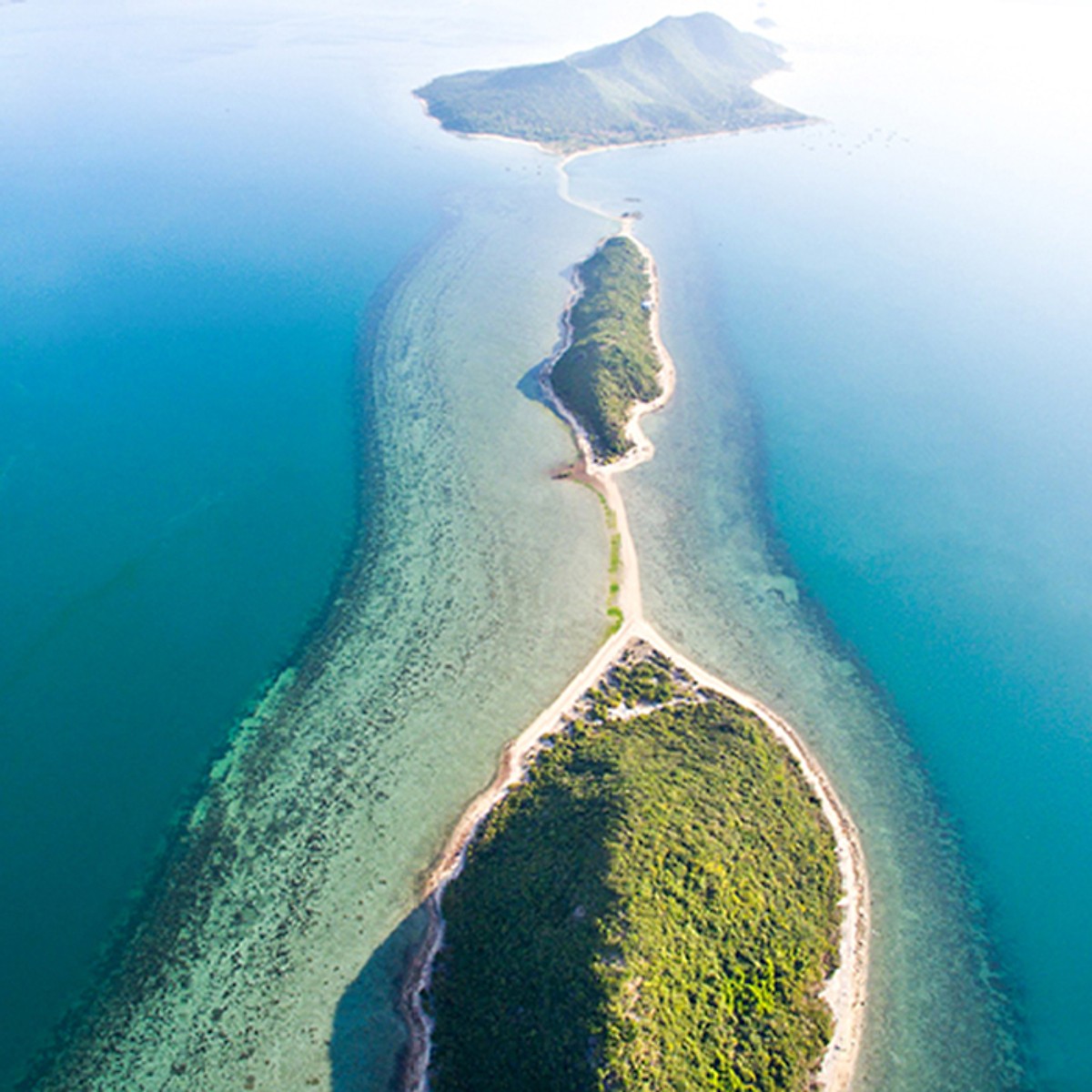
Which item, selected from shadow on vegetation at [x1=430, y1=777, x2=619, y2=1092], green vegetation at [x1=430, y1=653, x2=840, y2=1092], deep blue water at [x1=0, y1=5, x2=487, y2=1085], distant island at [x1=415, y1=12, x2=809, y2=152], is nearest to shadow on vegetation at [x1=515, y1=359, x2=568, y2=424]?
deep blue water at [x1=0, y1=5, x2=487, y2=1085]

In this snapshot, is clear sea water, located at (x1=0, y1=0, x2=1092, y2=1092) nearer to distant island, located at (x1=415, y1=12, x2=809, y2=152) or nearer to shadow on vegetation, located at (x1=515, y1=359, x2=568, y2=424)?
shadow on vegetation, located at (x1=515, y1=359, x2=568, y2=424)

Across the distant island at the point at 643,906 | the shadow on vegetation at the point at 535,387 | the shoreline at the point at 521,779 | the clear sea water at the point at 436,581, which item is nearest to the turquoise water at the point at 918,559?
the clear sea water at the point at 436,581

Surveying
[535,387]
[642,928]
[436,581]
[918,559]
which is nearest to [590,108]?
[535,387]

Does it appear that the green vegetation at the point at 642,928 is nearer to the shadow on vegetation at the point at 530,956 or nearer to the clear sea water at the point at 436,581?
the shadow on vegetation at the point at 530,956

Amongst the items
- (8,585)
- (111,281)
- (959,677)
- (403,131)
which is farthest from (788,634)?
(403,131)

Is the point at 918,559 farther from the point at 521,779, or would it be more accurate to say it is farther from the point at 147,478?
the point at 147,478

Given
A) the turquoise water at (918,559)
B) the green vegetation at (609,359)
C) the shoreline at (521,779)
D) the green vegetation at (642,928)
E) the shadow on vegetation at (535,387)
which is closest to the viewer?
the green vegetation at (642,928)
